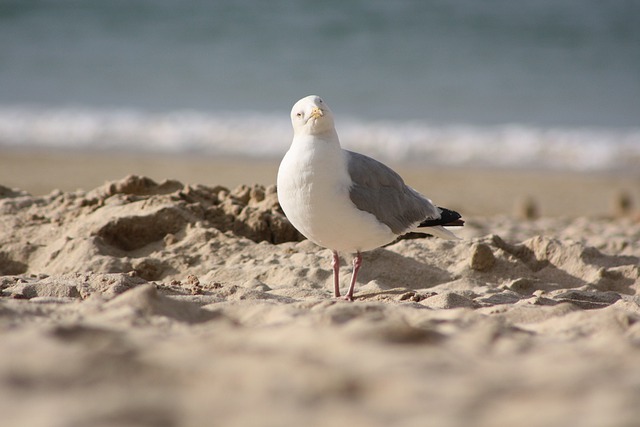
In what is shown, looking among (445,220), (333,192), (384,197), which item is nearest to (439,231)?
(445,220)

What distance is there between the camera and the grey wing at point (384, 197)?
15.0 ft

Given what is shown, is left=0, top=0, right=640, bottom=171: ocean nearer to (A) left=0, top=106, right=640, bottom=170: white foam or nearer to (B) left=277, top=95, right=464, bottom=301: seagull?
(A) left=0, top=106, right=640, bottom=170: white foam

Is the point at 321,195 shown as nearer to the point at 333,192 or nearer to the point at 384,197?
the point at 333,192

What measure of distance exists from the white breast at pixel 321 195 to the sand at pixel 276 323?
37 centimetres

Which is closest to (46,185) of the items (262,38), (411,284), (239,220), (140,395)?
(239,220)

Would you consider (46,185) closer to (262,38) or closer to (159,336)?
(159,336)

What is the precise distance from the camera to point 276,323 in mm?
3135

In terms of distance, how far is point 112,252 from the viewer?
5289 mm

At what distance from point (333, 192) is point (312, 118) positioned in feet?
1.40

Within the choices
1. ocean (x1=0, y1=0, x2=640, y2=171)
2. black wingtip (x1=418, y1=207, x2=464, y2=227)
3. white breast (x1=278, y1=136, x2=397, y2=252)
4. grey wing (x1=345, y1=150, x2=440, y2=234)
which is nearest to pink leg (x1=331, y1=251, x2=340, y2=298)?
white breast (x1=278, y1=136, x2=397, y2=252)

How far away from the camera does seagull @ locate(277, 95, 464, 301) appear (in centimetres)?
440

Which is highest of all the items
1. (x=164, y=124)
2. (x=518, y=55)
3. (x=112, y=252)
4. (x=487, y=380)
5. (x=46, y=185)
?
(x=518, y=55)

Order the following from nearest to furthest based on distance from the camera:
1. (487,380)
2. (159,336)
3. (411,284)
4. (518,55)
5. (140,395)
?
(140,395)
(487,380)
(159,336)
(411,284)
(518,55)

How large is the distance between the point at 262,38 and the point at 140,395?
66.6 feet
